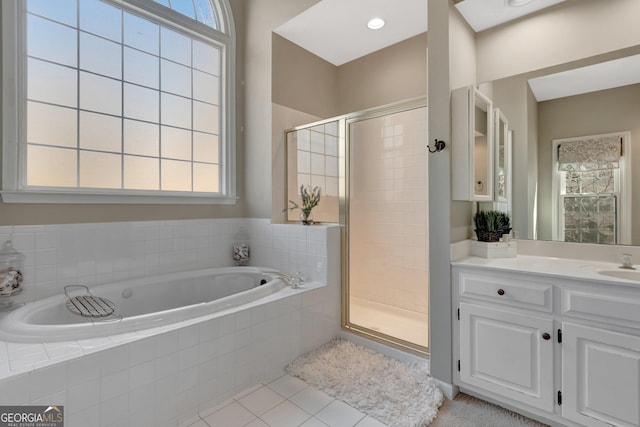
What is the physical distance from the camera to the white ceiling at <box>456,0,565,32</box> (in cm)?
186

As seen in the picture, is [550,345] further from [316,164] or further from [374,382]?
[316,164]

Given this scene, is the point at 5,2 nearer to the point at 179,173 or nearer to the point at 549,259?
the point at 179,173

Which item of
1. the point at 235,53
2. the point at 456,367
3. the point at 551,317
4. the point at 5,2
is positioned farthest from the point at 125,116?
the point at 551,317

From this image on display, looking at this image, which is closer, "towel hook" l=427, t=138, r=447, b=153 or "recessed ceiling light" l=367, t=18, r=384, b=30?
"towel hook" l=427, t=138, r=447, b=153

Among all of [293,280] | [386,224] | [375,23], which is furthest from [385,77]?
[293,280]

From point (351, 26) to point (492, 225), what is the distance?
210 centimetres

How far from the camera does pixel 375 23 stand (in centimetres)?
275

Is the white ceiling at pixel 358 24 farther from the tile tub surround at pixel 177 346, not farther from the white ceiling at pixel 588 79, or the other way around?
the tile tub surround at pixel 177 346

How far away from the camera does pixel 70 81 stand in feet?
7.16

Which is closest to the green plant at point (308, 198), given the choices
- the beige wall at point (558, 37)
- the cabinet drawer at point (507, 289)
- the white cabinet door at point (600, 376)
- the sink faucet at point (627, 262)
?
the cabinet drawer at point (507, 289)

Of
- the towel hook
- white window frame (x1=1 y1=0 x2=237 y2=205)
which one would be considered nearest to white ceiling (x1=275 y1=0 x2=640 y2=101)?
the towel hook

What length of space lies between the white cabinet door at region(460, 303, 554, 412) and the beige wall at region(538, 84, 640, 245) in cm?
67

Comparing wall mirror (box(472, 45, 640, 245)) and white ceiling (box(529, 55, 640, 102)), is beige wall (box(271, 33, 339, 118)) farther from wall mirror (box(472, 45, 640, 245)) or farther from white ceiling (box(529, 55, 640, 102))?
white ceiling (box(529, 55, 640, 102))

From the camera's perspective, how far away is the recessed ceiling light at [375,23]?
2.71 meters
